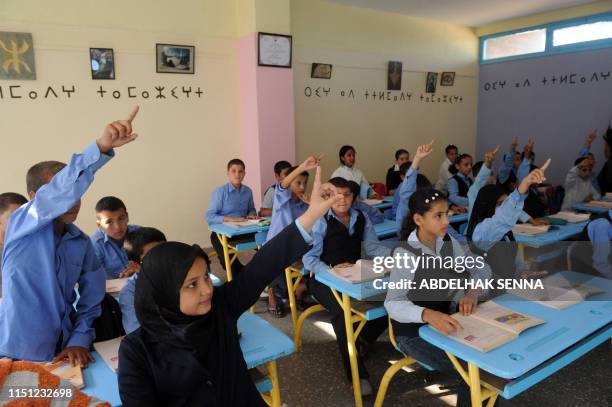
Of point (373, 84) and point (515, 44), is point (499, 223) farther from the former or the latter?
point (515, 44)

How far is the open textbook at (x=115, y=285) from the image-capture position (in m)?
2.11

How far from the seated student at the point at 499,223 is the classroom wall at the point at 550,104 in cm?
473

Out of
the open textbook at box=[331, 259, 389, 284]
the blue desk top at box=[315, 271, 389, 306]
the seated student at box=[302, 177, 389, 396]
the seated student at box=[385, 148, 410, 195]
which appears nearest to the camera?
the blue desk top at box=[315, 271, 389, 306]

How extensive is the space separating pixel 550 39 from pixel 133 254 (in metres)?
7.29

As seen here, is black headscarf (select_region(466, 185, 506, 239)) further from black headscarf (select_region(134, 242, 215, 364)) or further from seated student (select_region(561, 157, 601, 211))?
black headscarf (select_region(134, 242, 215, 364))

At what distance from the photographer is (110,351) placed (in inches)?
61.0

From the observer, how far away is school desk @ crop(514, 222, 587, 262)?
3.00 metres

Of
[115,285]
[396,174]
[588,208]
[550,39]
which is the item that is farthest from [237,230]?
[550,39]

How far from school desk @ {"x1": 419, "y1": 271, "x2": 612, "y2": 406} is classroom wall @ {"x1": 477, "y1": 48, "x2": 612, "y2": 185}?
600 centimetres

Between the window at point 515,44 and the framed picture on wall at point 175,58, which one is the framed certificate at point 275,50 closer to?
the framed picture on wall at point 175,58

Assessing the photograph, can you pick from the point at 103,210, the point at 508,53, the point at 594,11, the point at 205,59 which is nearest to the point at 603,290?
the point at 103,210

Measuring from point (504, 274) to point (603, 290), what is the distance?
79cm

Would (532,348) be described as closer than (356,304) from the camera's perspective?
Yes

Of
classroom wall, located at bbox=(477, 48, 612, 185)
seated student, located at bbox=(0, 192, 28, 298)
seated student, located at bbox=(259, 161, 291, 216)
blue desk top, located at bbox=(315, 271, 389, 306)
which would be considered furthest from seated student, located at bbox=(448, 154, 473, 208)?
seated student, located at bbox=(0, 192, 28, 298)
